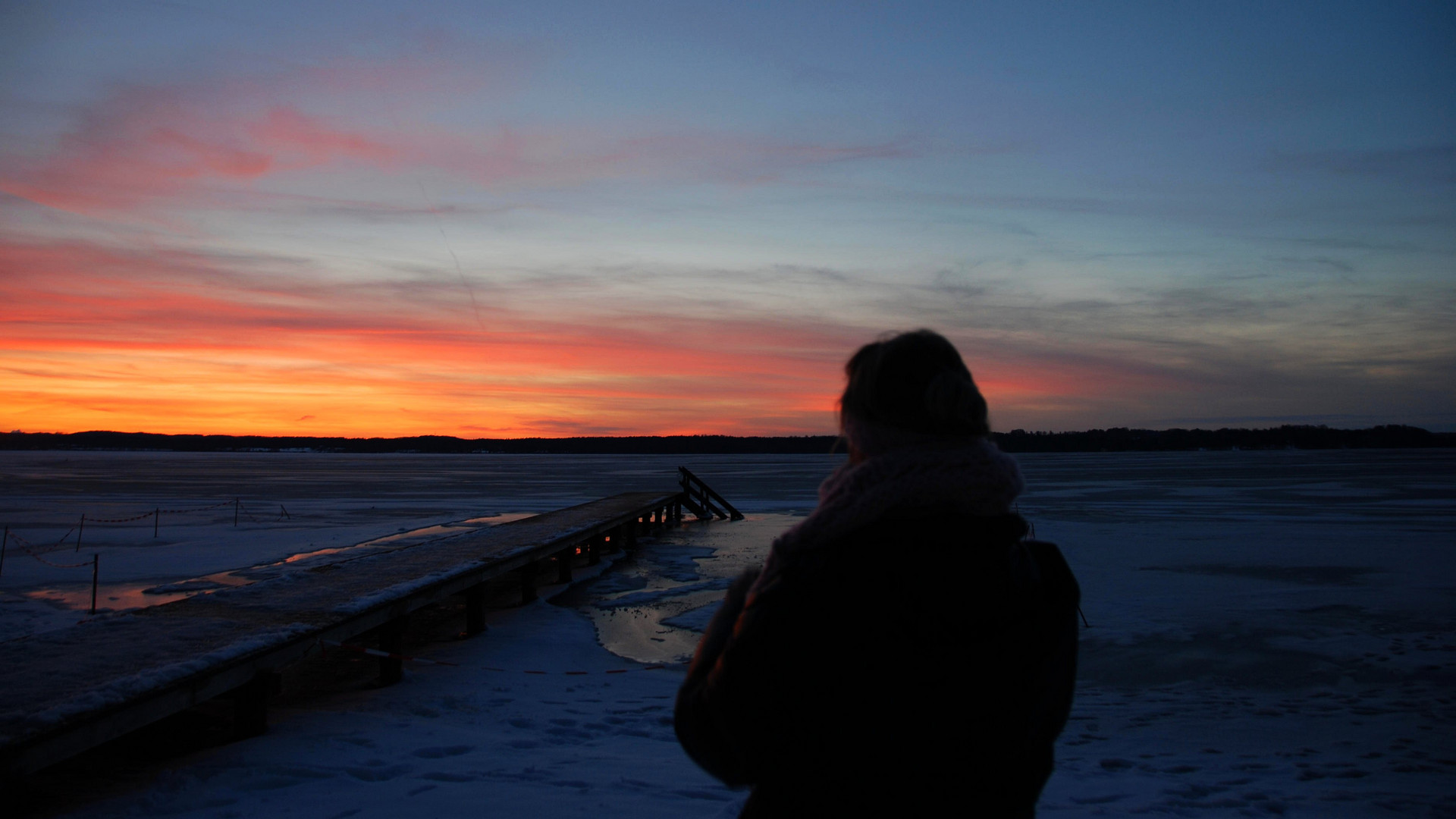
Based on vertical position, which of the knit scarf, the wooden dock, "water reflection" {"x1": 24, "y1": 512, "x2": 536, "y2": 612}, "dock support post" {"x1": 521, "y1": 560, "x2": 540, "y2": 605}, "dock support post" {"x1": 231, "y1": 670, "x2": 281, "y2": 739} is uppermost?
the knit scarf

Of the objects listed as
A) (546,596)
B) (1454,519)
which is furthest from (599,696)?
(1454,519)

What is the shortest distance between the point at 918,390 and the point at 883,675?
49cm

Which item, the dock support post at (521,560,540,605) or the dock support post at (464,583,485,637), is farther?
the dock support post at (521,560,540,605)

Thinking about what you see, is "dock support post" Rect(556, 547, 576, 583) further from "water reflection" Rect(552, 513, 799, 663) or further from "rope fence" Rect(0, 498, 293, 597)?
"rope fence" Rect(0, 498, 293, 597)

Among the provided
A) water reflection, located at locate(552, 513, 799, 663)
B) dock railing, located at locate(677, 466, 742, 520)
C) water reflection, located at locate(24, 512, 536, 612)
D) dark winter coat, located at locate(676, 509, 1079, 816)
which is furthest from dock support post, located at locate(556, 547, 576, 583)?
dark winter coat, located at locate(676, 509, 1079, 816)

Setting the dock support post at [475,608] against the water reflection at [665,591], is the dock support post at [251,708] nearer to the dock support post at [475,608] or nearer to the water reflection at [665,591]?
the water reflection at [665,591]

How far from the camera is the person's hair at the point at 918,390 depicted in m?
1.51

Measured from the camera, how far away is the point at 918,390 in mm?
1526

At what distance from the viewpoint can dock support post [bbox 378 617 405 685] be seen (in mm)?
7512

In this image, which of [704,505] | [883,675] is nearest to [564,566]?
[704,505]

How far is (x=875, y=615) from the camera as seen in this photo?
4.58ft

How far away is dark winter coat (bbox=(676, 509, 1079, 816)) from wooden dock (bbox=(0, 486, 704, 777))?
435 cm

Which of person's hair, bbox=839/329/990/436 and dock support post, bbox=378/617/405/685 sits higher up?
person's hair, bbox=839/329/990/436

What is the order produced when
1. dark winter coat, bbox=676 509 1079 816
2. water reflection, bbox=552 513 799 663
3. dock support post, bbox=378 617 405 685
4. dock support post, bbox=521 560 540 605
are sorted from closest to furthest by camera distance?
dark winter coat, bbox=676 509 1079 816 < dock support post, bbox=378 617 405 685 < water reflection, bbox=552 513 799 663 < dock support post, bbox=521 560 540 605
